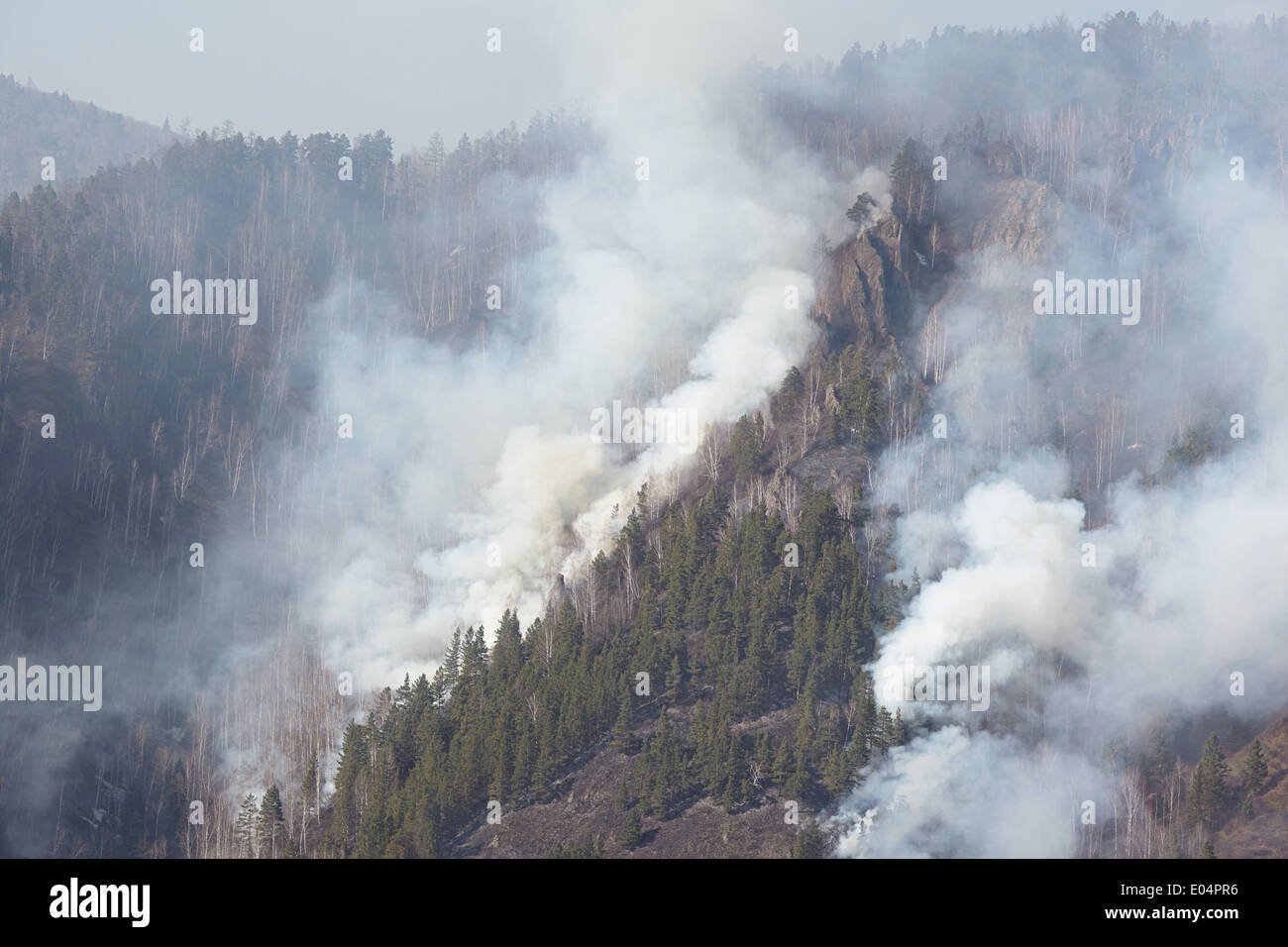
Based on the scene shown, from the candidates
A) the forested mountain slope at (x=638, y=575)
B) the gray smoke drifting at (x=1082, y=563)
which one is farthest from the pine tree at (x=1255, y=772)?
the gray smoke drifting at (x=1082, y=563)

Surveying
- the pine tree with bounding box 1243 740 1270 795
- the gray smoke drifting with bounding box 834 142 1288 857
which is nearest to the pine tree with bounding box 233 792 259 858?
the gray smoke drifting with bounding box 834 142 1288 857

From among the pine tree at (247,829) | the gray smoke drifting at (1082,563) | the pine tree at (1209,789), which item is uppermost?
the gray smoke drifting at (1082,563)

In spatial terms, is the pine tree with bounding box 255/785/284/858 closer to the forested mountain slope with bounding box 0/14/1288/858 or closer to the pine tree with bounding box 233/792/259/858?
the forested mountain slope with bounding box 0/14/1288/858

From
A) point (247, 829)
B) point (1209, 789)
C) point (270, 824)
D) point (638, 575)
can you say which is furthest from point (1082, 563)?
point (247, 829)

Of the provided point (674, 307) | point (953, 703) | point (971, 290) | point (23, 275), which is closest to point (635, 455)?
point (674, 307)

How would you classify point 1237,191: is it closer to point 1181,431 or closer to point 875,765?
point 1181,431

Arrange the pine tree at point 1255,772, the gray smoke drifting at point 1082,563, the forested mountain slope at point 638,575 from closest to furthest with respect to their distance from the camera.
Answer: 1. the pine tree at point 1255,772
2. the gray smoke drifting at point 1082,563
3. the forested mountain slope at point 638,575

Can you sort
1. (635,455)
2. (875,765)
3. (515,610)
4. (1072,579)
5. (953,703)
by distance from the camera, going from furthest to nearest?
(635,455) → (515,610) → (1072,579) → (953,703) → (875,765)

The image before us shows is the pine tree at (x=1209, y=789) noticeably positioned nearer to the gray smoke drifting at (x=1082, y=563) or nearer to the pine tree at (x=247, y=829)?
the gray smoke drifting at (x=1082, y=563)

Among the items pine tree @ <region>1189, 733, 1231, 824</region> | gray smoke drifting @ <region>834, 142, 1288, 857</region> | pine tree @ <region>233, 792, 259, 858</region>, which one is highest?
gray smoke drifting @ <region>834, 142, 1288, 857</region>
